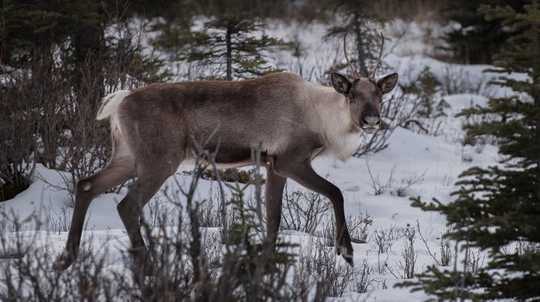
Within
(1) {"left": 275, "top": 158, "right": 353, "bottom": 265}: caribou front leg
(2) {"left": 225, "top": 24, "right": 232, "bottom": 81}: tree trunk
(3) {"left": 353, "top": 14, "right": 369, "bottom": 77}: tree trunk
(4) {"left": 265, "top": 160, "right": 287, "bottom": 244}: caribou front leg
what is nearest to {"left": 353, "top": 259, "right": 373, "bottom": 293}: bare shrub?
(1) {"left": 275, "top": 158, "right": 353, "bottom": 265}: caribou front leg

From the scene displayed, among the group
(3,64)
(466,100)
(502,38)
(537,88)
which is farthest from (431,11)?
(537,88)

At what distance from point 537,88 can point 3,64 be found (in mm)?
5888

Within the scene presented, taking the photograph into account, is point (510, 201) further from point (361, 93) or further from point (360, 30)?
point (360, 30)

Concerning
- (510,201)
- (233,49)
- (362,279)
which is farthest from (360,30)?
(510,201)

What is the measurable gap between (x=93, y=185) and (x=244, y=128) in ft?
3.62

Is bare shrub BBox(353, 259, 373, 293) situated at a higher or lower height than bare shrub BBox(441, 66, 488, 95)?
lower

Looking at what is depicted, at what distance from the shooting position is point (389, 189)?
932 cm

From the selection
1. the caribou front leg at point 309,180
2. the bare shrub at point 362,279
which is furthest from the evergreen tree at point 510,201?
the caribou front leg at point 309,180

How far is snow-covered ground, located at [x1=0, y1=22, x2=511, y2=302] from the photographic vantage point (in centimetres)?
565

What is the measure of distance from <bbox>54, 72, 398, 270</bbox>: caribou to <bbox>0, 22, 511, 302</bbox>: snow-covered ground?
0.85 ft

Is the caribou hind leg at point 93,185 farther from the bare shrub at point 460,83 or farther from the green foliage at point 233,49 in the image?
the bare shrub at point 460,83

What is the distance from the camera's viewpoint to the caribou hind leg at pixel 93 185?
5.34 meters

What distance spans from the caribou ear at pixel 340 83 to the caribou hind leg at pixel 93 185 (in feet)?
4.92

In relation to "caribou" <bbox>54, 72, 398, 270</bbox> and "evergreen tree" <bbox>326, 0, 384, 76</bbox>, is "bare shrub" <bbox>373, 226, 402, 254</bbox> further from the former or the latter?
"evergreen tree" <bbox>326, 0, 384, 76</bbox>
